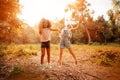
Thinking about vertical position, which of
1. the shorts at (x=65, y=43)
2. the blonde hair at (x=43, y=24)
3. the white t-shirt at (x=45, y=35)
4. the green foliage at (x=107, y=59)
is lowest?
the green foliage at (x=107, y=59)

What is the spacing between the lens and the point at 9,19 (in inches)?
564

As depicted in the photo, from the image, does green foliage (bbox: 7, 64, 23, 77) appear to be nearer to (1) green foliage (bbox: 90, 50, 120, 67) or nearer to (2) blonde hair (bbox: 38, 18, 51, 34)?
(2) blonde hair (bbox: 38, 18, 51, 34)

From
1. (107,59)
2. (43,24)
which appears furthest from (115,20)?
(43,24)

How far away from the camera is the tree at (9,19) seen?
13.4 meters

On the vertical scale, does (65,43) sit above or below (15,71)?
above

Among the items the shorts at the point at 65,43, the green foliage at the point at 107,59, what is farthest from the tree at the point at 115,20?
Answer: the shorts at the point at 65,43

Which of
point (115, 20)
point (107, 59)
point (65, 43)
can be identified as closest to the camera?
point (65, 43)

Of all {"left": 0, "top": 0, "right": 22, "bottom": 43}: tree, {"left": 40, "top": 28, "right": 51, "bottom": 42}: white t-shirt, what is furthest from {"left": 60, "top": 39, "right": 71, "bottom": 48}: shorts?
{"left": 0, "top": 0, "right": 22, "bottom": 43}: tree

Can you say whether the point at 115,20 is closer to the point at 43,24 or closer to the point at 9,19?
the point at 9,19

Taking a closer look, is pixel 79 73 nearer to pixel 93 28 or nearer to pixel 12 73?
pixel 12 73

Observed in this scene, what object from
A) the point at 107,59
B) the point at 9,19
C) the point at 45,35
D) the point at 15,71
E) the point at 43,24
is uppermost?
the point at 9,19

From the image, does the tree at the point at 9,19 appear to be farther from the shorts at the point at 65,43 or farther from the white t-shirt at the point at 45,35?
the white t-shirt at the point at 45,35

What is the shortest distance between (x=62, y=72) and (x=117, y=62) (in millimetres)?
5287

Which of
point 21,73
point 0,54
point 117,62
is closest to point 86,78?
point 21,73
